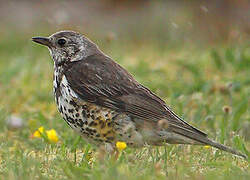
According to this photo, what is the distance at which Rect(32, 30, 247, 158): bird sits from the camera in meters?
5.28

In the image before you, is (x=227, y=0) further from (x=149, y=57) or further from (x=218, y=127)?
(x=218, y=127)

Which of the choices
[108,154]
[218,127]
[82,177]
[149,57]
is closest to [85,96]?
[108,154]

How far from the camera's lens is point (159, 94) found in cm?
789

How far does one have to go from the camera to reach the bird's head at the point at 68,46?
5.95 m

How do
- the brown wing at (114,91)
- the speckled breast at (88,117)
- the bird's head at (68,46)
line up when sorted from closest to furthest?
the speckled breast at (88,117), the brown wing at (114,91), the bird's head at (68,46)

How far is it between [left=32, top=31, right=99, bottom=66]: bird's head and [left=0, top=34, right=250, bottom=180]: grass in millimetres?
803

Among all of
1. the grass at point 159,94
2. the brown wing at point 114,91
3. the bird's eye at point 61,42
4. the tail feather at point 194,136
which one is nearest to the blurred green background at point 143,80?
the grass at point 159,94

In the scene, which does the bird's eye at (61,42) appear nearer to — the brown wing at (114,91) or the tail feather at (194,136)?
the brown wing at (114,91)

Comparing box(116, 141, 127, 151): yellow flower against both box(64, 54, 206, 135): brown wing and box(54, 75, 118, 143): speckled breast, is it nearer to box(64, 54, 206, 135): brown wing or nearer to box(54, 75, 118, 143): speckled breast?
box(54, 75, 118, 143): speckled breast

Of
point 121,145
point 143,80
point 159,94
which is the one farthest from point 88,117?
point 143,80

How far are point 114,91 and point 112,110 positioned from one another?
0.21 meters

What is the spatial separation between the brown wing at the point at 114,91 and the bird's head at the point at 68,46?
20 cm

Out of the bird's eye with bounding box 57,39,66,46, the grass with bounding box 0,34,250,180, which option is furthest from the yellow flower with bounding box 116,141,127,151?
the bird's eye with bounding box 57,39,66,46

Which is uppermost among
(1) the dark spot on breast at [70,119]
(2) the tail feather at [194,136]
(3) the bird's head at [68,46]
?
(3) the bird's head at [68,46]
